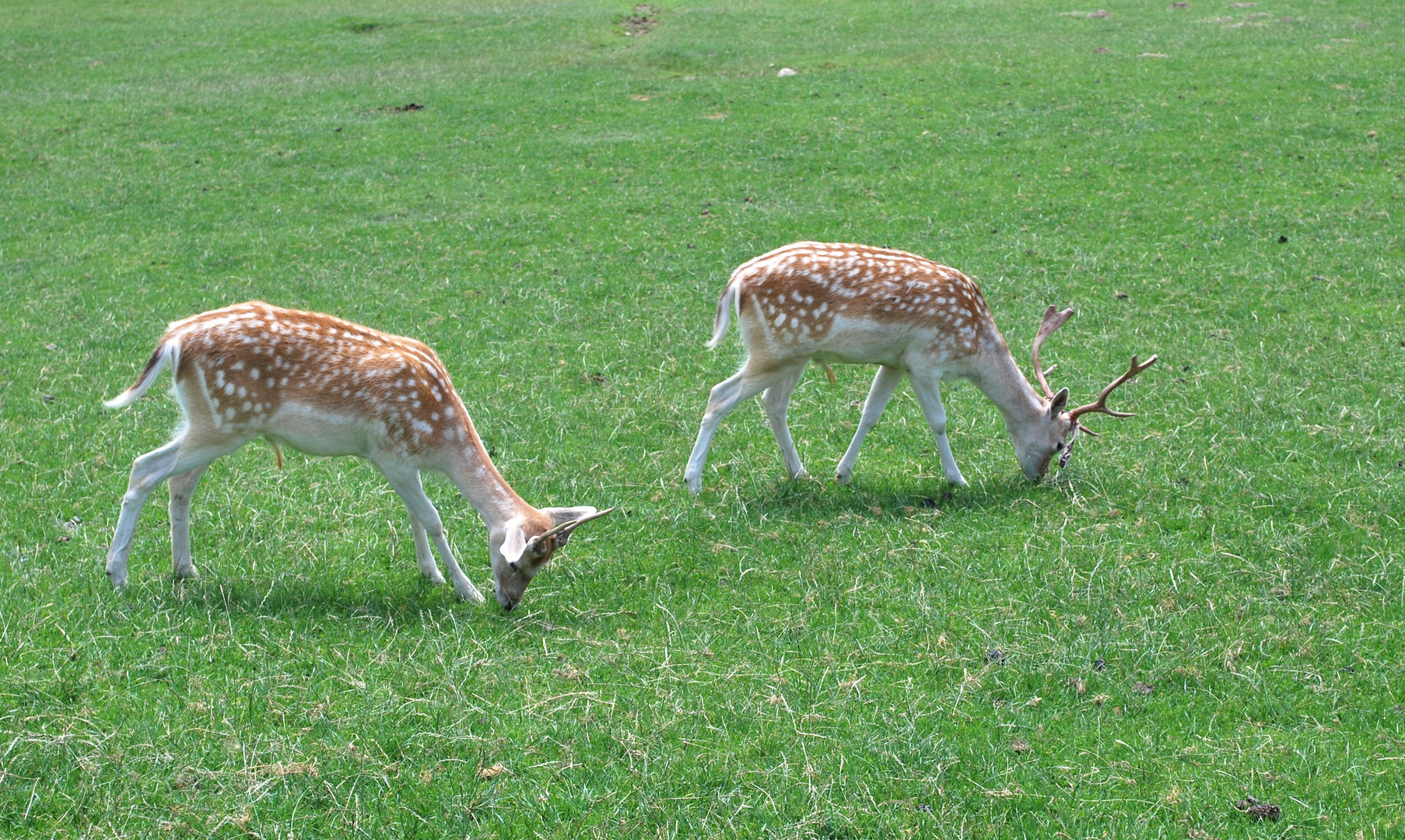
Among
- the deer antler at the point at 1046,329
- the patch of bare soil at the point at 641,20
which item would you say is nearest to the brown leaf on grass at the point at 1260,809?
the deer antler at the point at 1046,329

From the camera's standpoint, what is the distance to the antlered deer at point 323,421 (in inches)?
242

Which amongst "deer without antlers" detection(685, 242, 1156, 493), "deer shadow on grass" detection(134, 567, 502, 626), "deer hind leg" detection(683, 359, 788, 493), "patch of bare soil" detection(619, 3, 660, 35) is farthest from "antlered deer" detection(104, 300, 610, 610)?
"patch of bare soil" detection(619, 3, 660, 35)

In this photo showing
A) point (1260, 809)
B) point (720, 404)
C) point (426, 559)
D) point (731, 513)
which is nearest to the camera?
point (1260, 809)

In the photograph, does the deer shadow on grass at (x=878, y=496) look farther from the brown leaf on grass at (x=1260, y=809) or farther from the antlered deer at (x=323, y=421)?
the brown leaf on grass at (x=1260, y=809)

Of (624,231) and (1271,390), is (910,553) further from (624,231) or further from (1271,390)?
(624,231)

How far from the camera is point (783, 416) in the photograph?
7992mm

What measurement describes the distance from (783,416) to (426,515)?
2593 millimetres

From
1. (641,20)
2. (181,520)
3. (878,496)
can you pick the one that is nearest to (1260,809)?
(878,496)

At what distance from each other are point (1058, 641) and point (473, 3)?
93.5 feet

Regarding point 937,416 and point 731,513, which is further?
point 937,416

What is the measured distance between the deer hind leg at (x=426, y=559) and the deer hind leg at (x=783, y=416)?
243 centimetres

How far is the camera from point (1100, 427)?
8.77 m

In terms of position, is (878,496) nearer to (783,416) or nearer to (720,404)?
(783,416)

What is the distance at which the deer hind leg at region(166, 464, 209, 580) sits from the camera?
6.36 m
